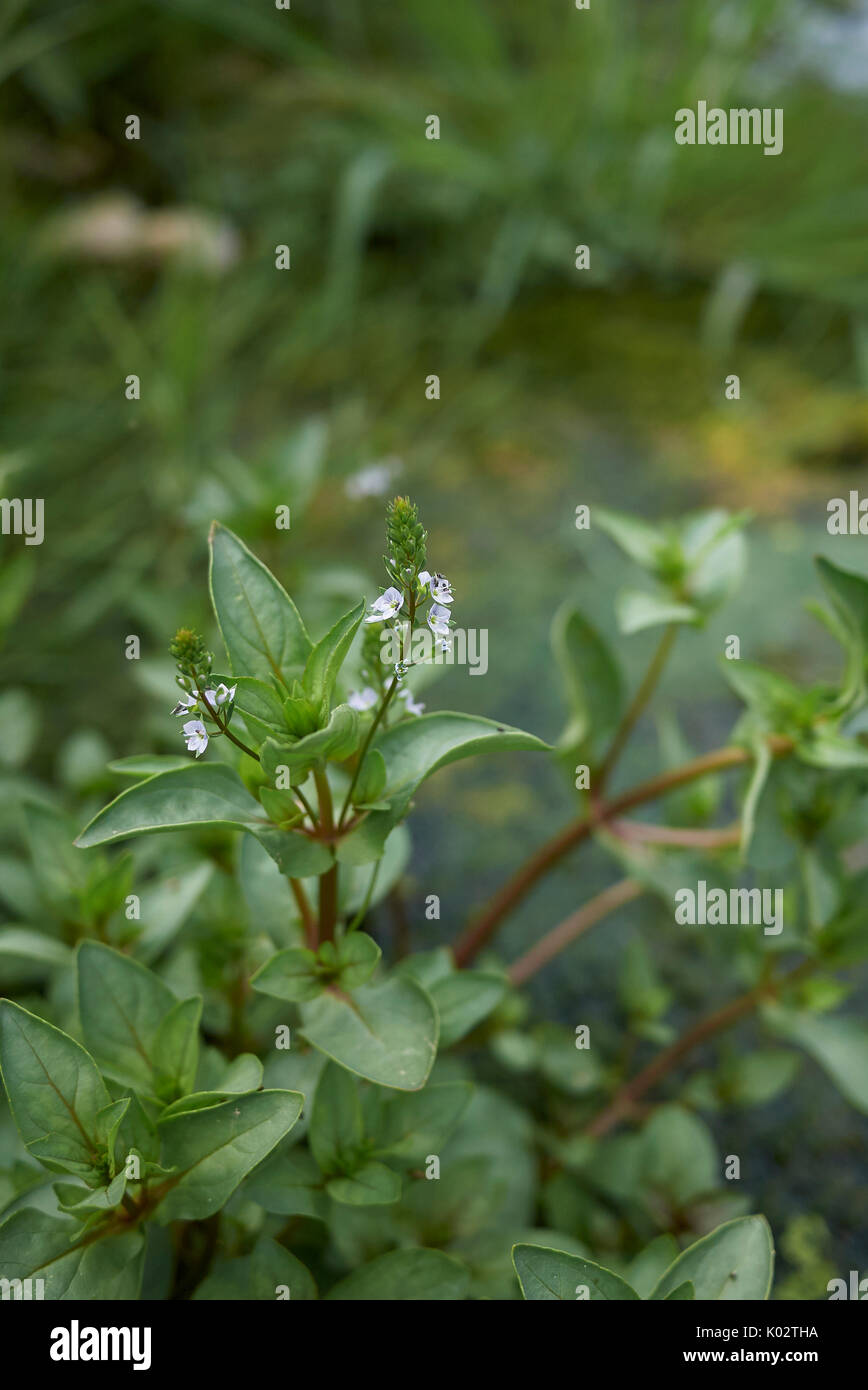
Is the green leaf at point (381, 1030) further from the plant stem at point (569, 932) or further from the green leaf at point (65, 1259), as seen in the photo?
the plant stem at point (569, 932)

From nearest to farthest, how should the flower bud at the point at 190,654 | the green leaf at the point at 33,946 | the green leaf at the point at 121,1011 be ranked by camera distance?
the flower bud at the point at 190,654 < the green leaf at the point at 121,1011 < the green leaf at the point at 33,946

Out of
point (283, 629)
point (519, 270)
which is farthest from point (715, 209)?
point (283, 629)

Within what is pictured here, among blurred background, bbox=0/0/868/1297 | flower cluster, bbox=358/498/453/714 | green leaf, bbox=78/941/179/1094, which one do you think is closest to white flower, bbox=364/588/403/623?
flower cluster, bbox=358/498/453/714

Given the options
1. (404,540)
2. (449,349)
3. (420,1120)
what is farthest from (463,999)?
(449,349)

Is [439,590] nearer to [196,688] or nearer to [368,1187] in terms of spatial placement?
[196,688]

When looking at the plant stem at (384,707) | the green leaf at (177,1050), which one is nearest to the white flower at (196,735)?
the plant stem at (384,707)

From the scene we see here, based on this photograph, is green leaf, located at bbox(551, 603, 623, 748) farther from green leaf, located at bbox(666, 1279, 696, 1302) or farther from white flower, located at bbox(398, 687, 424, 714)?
green leaf, located at bbox(666, 1279, 696, 1302)
